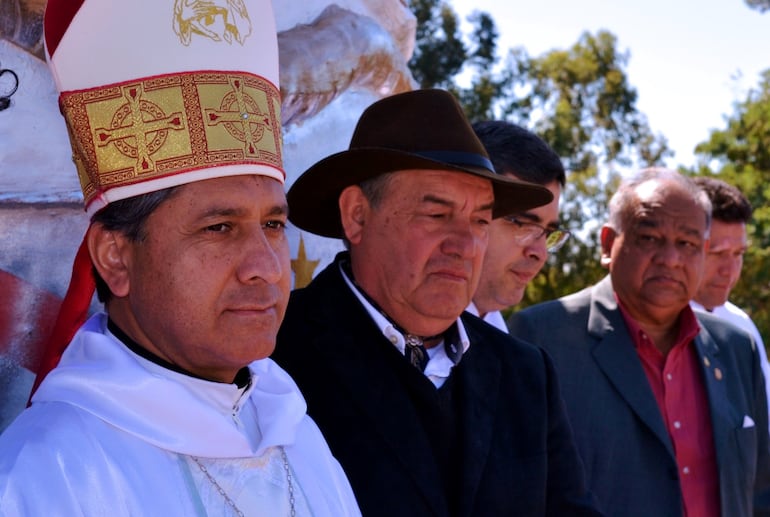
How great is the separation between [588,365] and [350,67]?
1534 mm

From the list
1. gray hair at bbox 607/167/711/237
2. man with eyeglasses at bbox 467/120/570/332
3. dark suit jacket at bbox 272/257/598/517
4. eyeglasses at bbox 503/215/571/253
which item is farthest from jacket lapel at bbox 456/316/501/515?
gray hair at bbox 607/167/711/237

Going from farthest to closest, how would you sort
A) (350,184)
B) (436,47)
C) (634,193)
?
(436,47)
(634,193)
(350,184)

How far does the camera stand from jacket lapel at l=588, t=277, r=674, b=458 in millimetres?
3955

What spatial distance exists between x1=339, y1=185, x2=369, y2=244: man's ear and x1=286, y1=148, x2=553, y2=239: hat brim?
0.10 ft

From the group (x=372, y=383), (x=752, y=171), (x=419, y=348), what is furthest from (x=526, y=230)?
(x=752, y=171)

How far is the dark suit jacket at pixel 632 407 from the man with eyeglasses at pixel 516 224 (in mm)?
187

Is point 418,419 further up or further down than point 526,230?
further down

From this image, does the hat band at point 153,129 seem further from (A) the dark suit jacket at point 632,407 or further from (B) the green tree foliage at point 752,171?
(B) the green tree foliage at point 752,171

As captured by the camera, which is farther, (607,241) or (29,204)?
(607,241)

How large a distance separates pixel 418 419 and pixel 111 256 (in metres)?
1.06

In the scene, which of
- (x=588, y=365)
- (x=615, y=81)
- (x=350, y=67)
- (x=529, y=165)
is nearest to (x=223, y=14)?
(x=350, y=67)

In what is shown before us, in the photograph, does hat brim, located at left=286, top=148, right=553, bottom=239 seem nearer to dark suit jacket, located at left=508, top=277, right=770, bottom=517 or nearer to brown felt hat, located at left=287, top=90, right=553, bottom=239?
brown felt hat, located at left=287, top=90, right=553, bottom=239

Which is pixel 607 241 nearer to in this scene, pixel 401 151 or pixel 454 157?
pixel 454 157

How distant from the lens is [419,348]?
3.06 meters
